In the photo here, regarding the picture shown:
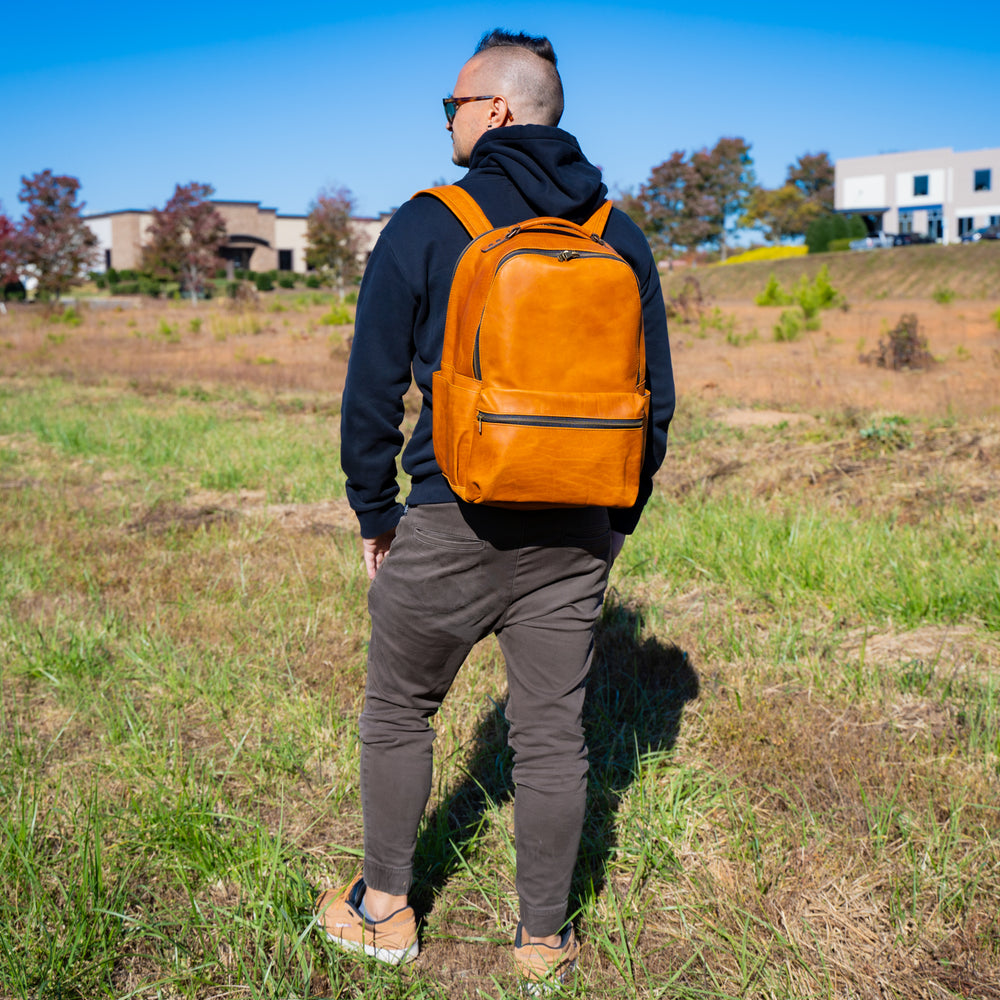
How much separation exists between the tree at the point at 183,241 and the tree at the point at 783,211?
36.5 metres

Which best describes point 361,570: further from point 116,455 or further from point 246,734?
point 116,455

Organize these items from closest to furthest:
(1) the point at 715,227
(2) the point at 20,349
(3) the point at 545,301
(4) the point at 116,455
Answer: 1. (3) the point at 545,301
2. (4) the point at 116,455
3. (2) the point at 20,349
4. (1) the point at 715,227

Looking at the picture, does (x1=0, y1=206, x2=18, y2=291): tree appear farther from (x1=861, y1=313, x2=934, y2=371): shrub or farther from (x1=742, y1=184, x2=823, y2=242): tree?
(x1=742, y1=184, x2=823, y2=242): tree

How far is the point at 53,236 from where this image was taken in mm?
37688

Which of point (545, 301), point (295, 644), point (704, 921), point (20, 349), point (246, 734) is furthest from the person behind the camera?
point (20, 349)

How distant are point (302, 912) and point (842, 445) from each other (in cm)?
587

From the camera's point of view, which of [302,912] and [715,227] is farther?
[715,227]

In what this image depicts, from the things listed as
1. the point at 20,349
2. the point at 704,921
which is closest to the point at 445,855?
the point at 704,921

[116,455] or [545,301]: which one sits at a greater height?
[545,301]

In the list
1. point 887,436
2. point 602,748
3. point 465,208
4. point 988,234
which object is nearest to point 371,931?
point 602,748

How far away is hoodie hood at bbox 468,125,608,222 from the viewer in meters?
1.62

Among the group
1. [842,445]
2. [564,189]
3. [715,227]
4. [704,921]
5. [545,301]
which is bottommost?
[704,921]

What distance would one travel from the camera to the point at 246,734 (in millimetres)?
2746

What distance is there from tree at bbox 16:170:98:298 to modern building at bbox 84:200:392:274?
20.9 meters
